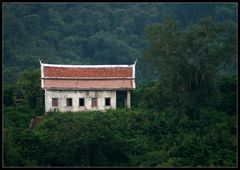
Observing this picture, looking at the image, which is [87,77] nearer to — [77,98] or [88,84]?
[88,84]

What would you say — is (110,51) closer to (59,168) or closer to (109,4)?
(109,4)

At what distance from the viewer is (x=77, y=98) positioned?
35250 millimetres

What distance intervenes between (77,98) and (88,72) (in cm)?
133

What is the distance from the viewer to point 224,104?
35.0m

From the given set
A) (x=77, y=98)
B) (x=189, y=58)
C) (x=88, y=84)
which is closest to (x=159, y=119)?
(x=189, y=58)

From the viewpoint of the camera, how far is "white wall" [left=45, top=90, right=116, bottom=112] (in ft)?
115

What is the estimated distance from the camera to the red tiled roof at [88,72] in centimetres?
3528

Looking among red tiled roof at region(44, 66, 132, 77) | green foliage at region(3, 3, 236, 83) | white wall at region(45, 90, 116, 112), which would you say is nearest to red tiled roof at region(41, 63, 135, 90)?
red tiled roof at region(44, 66, 132, 77)

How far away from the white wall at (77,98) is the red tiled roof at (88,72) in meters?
0.79

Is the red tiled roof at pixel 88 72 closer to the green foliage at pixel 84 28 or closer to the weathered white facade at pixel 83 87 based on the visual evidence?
the weathered white facade at pixel 83 87

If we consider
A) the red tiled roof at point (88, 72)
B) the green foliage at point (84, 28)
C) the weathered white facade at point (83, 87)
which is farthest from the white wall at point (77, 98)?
the green foliage at point (84, 28)

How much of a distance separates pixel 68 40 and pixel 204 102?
27781 millimetres

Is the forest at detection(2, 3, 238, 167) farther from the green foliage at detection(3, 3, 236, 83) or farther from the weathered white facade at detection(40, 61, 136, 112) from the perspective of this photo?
the green foliage at detection(3, 3, 236, 83)

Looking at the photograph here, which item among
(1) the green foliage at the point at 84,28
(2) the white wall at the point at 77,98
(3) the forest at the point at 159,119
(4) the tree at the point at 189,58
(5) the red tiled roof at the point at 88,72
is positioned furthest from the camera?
(1) the green foliage at the point at 84,28
